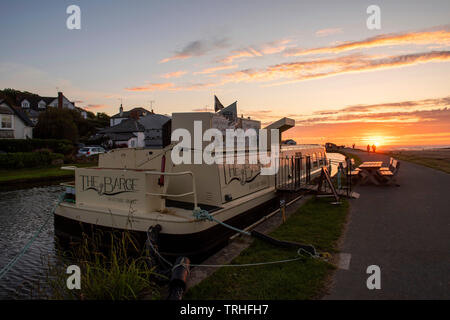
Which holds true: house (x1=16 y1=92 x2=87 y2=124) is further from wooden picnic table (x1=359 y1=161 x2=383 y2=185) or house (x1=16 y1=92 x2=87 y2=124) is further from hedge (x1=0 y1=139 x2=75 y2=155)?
wooden picnic table (x1=359 y1=161 x2=383 y2=185)

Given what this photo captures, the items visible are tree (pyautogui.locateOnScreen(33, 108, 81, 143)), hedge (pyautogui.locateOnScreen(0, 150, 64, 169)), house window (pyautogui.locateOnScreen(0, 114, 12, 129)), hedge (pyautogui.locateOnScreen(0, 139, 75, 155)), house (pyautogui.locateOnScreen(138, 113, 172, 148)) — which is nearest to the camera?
house (pyautogui.locateOnScreen(138, 113, 172, 148))

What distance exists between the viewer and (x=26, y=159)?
26.3m

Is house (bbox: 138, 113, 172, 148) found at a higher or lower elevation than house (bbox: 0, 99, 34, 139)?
lower

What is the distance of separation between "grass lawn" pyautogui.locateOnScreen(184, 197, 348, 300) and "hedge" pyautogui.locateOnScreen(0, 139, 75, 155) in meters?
34.4

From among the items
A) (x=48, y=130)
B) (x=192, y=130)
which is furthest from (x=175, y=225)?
(x=48, y=130)

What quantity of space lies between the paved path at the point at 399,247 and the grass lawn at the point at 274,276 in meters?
0.29

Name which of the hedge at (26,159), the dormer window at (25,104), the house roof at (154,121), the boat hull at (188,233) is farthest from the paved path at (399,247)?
the dormer window at (25,104)

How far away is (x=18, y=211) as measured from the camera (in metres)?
11.7

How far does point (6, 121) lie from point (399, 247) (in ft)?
154

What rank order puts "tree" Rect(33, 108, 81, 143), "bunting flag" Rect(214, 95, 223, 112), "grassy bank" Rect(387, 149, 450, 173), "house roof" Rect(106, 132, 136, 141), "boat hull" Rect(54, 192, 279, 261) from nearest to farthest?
"boat hull" Rect(54, 192, 279, 261)
"bunting flag" Rect(214, 95, 223, 112)
"grassy bank" Rect(387, 149, 450, 173)
"tree" Rect(33, 108, 81, 143)
"house roof" Rect(106, 132, 136, 141)

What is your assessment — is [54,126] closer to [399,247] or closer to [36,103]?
[36,103]

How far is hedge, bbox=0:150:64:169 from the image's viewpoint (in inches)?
977

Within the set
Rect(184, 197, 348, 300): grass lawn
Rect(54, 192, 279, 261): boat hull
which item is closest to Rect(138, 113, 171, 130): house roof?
Rect(54, 192, 279, 261): boat hull
